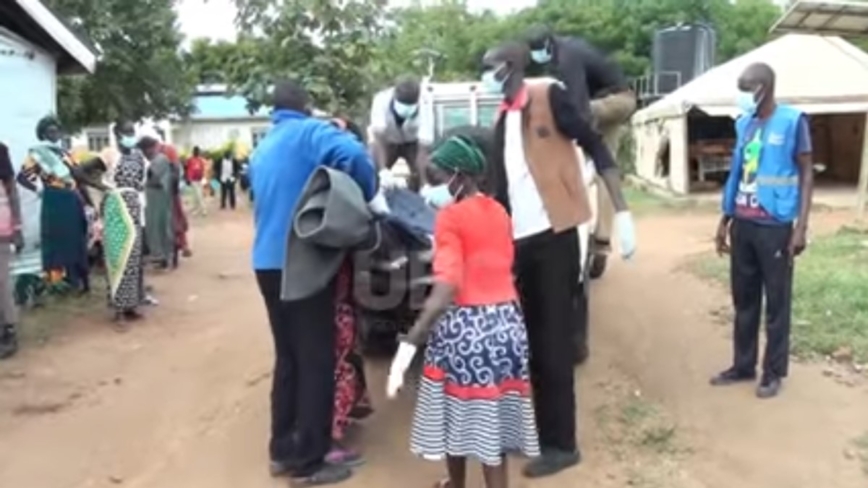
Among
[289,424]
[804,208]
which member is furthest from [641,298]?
[289,424]

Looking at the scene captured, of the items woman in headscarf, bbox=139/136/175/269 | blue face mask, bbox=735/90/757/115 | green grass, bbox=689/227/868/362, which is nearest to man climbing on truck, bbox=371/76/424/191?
blue face mask, bbox=735/90/757/115

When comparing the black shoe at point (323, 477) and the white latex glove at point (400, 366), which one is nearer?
the white latex glove at point (400, 366)

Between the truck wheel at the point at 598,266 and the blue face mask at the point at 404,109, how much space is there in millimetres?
2046

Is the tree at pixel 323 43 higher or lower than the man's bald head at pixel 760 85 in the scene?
higher

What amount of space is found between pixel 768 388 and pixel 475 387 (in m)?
2.22

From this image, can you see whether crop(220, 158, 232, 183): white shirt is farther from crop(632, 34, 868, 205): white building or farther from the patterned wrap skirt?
the patterned wrap skirt

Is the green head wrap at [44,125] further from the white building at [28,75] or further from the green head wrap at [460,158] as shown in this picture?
the green head wrap at [460,158]

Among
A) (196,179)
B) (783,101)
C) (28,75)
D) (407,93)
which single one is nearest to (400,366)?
(407,93)

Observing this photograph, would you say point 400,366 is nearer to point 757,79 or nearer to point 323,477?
point 323,477

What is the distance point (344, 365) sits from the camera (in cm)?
523

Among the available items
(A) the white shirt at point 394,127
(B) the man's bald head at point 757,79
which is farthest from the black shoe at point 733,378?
(A) the white shirt at point 394,127

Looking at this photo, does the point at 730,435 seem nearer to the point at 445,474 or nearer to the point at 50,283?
the point at 445,474

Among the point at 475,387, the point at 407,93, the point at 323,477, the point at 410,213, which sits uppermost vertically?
the point at 407,93

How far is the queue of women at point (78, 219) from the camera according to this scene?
309 inches
